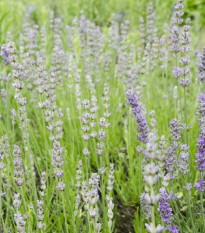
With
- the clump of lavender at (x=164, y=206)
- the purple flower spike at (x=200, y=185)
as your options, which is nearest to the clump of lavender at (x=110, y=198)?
the clump of lavender at (x=164, y=206)

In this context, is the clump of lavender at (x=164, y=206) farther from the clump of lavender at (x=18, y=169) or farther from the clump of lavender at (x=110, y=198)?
the clump of lavender at (x=18, y=169)

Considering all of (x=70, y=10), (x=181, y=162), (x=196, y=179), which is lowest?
(x=196, y=179)

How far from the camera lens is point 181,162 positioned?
5.73 ft

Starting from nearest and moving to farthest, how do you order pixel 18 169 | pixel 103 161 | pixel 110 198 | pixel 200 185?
pixel 200 185, pixel 18 169, pixel 110 198, pixel 103 161

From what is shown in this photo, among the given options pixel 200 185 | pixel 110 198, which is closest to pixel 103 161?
pixel 110 198

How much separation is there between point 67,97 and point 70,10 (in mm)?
5702

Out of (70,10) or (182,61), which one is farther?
(70,10)

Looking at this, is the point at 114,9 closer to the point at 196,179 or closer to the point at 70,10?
the point at 70,10

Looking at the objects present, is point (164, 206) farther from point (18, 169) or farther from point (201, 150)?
point (18, 169)

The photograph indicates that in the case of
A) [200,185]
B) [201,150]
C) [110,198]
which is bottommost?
[110,198]

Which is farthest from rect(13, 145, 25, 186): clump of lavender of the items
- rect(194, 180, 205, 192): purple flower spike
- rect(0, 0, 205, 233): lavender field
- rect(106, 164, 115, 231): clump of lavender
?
rect(194, 180, 205, 192): purple flower spike

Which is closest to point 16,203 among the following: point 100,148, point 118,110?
point 100,148

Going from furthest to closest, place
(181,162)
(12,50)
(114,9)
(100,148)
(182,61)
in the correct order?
(114,9) < (182,61) < (100,148) < (12,50) < (181,162)

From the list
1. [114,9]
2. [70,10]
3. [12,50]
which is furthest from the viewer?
[114,9]
